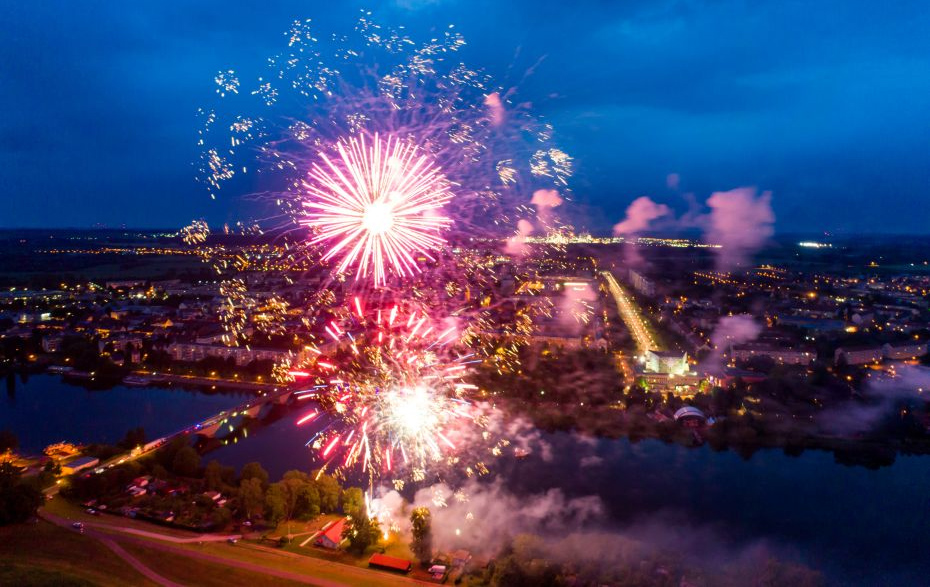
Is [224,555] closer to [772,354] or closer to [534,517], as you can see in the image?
[534,517]

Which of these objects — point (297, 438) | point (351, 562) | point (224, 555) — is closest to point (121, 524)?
point (224, 555)

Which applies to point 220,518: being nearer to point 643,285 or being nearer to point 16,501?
point 16,501

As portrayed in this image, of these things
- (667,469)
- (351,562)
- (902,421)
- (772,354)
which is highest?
(772,354)

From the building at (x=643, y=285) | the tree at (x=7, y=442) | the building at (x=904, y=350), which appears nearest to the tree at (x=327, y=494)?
the tree at (x=7, y=442)

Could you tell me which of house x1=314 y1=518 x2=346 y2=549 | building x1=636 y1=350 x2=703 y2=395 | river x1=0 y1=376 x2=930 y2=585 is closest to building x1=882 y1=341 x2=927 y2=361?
building x1=636 y1=350 x2=703 y2=395

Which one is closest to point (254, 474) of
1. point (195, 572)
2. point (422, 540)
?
point (195, 572)

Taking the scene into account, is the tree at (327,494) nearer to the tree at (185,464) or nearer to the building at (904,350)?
the tree at (185,464)

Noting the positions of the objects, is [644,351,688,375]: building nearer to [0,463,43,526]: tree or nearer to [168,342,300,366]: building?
[168,342,300,366]: building
